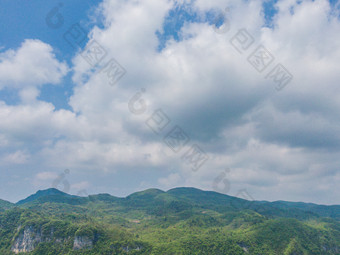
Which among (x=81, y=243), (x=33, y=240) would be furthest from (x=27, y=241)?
(x=81, y=243)

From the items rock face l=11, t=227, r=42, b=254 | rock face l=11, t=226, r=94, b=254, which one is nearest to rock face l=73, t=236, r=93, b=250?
rock face l=11, t=226, r=94, b=254

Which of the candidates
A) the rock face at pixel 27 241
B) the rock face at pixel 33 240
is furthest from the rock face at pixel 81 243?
the rock face at pixel 27 241

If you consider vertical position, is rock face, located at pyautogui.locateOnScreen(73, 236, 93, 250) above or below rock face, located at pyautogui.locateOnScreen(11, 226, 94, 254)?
below

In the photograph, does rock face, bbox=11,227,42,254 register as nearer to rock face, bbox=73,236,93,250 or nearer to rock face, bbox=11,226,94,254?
rock face, bbox=11,226,94,254

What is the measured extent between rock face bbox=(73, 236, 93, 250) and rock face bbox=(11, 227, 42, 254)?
23115 millimetres

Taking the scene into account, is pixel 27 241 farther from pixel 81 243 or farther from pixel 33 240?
pixel 81 243

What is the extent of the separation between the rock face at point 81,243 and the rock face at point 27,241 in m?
23.1

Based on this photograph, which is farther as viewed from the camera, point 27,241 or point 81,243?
point 27,241

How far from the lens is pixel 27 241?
127 m

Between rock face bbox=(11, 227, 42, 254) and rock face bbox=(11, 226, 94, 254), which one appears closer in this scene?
rock face bbox=(11, 226, 94, 254)

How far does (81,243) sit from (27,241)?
33.4m

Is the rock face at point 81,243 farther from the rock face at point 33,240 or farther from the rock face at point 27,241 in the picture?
the rock face at point 27,241

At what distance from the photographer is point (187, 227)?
177m

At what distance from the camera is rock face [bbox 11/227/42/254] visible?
413 feet
